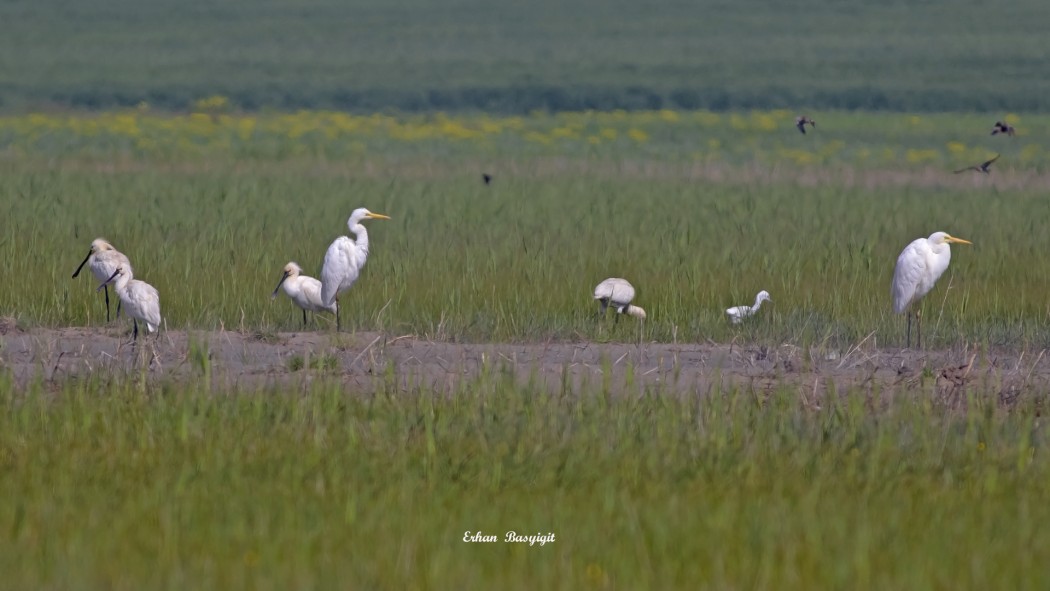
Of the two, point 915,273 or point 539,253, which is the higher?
point 539,253

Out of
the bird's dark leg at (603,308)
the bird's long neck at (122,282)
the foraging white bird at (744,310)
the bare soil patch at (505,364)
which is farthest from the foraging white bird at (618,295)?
the bird's long neck at (122,282)

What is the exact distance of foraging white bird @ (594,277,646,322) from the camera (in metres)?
10.6

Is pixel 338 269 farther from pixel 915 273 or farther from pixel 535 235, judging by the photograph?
pixel 535 235

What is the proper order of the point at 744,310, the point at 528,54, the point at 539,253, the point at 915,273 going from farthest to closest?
the point at 528,54
the point at 539,253
the point at 744,310
the point at 915,273

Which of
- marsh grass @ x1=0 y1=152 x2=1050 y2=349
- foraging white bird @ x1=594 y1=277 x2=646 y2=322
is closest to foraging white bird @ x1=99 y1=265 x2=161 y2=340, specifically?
marsh grass @ x1=0 y1=152 x2=1050 y2=349

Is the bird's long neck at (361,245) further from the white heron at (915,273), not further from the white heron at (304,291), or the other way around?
the white heron at (915,273)

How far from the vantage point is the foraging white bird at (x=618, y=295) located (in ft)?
34.9

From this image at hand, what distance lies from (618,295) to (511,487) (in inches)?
199

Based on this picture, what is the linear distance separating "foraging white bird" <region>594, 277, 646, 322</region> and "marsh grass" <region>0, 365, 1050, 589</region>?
3.04 m

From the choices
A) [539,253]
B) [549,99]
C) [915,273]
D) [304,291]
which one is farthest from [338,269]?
[549,99]

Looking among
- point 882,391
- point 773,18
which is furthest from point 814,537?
point 773,18

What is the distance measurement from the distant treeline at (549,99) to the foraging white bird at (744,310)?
1203 inches

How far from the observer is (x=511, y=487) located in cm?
567

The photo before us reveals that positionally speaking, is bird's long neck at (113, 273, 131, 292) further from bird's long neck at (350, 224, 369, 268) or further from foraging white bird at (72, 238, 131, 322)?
bird's long neck at (350, 224, 369, 268)
